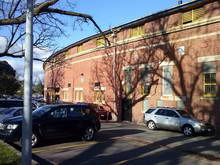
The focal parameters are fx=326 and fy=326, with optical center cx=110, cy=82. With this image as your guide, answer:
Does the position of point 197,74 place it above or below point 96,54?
below

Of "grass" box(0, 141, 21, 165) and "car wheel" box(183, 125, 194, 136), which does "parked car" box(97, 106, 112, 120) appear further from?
"grass" box(0, 141, 21, 165)

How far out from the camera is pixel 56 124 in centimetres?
1338

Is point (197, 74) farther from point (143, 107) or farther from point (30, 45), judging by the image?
point (30, 45)

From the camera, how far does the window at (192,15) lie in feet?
73.8

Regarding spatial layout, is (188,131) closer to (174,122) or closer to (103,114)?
(174,122)

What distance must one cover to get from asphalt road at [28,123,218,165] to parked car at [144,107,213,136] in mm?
4644

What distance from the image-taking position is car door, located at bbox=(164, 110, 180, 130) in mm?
19500

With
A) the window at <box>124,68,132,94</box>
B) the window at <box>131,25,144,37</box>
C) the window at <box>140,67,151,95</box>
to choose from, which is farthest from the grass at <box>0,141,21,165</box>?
the window at <box>131,25,144,37</box>

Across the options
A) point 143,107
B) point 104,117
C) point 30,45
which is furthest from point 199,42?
point 30,45

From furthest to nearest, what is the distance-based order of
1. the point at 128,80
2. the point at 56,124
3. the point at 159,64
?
the point at 128,80, the point at 159,64, the point at 56,124

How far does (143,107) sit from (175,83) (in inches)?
178

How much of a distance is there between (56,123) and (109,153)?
282 cm

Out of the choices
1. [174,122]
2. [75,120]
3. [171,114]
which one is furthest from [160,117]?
[75,120]

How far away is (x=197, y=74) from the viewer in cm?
2216
